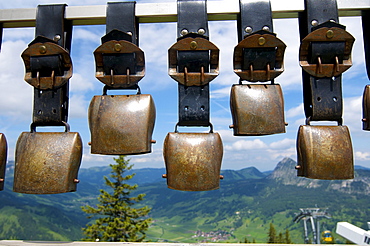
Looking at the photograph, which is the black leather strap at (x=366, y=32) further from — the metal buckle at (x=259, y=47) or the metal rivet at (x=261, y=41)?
the metal rivet at (x=261, y=41)

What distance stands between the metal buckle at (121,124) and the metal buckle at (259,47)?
1.39ft

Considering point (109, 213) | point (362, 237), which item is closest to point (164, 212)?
point (109, 213)

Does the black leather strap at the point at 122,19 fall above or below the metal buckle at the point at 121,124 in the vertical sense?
above

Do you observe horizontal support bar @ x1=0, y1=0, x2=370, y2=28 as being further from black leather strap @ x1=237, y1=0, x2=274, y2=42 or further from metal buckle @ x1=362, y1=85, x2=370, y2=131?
metal buckle @ x1=362, y1=85, x2=370, y2=131

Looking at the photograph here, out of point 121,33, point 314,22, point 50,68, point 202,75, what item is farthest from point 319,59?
point 50,68

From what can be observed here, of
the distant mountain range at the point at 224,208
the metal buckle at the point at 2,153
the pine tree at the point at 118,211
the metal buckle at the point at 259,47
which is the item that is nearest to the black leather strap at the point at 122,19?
the metal buckle at the point at 259,47

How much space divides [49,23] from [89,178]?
160103mm

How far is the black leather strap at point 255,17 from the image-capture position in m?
1.45

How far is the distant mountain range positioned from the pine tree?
158 feet

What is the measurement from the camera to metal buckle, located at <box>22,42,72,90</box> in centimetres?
141

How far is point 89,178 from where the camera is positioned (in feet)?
502

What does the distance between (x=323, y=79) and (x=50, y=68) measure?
1.22 m

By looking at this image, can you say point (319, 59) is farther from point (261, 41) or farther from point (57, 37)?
point (57, 37)

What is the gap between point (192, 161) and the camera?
133cm
